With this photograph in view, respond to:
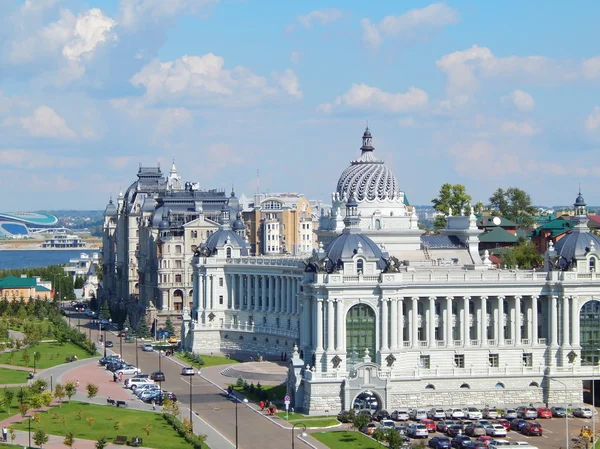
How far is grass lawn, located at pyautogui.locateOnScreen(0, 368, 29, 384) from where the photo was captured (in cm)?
13425

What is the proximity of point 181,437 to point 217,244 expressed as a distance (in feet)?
194

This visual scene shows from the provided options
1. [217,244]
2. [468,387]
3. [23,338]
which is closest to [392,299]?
[468,387]

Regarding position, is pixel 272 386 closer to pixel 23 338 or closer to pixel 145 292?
pixel 23 338

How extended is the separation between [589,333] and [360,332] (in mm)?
21196

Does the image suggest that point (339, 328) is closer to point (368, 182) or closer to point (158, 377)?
point (158, 377)

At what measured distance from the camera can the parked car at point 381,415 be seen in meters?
111

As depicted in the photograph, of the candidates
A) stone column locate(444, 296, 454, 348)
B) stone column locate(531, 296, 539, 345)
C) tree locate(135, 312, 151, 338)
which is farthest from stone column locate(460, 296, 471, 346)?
tree locate(135, 312, 151, 338)

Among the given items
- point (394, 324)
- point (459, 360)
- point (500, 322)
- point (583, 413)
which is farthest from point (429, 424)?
point (500, 322)

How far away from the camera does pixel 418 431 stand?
102875mm

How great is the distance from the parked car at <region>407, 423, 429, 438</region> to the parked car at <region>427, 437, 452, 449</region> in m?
2.77

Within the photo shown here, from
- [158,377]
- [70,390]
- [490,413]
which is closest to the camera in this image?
[490,413]

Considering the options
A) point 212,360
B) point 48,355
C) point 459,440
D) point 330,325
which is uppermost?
point 330,325

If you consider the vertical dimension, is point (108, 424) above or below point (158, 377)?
below

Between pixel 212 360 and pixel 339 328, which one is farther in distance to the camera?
pixel 212 360
